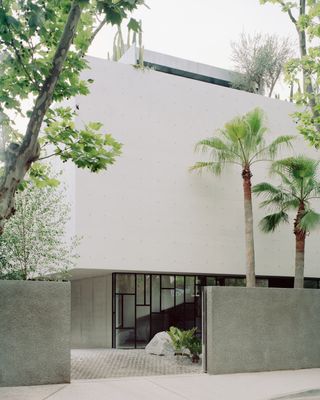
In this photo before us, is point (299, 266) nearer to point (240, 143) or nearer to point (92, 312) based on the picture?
point (240, 143)

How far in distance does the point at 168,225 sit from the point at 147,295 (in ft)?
10.2

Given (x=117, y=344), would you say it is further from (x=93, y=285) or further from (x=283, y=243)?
(x=283, y=243)

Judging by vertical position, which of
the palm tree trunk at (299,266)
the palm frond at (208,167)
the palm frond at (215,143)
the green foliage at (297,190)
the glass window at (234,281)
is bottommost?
the glass window at (234,281)

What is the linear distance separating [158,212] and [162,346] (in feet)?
13.4

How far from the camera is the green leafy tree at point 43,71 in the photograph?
6798 mm

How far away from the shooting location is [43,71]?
7.77m

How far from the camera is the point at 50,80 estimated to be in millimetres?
7328

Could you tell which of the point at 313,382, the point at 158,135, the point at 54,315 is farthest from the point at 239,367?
the point at 158,135

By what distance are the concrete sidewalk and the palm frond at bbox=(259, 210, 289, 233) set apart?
713 cm

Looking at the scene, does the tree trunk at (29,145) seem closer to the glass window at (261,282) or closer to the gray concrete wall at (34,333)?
the gray concrete wall at (34,333)

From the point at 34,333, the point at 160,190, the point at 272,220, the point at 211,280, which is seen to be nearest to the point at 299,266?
the point at 272,220

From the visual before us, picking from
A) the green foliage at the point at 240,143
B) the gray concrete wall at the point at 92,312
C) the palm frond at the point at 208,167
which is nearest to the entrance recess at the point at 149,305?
the gray concrete wall at the point at 92,312

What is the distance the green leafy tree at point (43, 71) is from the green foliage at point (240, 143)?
8.40 metres

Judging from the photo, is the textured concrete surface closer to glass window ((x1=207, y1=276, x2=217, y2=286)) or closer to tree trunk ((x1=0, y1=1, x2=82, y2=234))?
glass window ((x1=207, y1=276, x2=217, y2=286))
